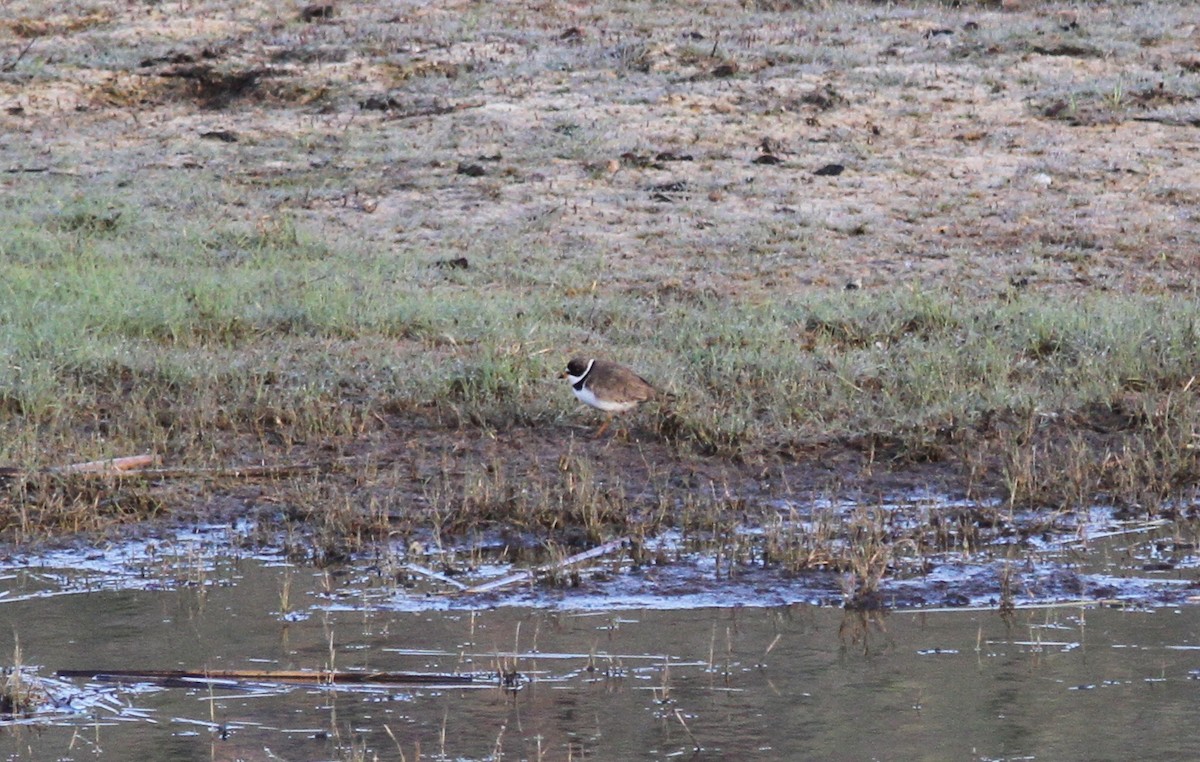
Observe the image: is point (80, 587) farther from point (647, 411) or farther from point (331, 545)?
point (647, 411)

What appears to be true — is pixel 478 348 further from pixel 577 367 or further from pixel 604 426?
pixel 577 367

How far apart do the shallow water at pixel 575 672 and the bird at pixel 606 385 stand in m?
1.75

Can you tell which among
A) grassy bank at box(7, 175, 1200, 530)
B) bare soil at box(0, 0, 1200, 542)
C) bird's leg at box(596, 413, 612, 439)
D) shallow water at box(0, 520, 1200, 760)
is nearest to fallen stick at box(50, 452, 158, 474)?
grassy bank at box(7, 175, 1200, 530)

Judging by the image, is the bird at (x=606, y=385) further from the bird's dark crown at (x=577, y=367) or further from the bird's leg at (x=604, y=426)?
the bird's leg at (x=604, y=426)

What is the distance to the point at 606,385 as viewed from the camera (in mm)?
8242

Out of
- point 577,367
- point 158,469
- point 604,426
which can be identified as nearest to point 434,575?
point 158,469

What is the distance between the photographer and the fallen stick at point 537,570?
254 inches

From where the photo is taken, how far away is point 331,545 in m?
6.98

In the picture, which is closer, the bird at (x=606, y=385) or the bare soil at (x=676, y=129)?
the bird at (x=606, y=385)

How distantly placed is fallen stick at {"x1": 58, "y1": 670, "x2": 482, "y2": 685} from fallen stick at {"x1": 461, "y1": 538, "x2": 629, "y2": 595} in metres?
0.96

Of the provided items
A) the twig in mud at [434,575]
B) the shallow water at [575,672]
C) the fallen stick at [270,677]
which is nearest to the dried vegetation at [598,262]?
the twig in mud at [434,575]

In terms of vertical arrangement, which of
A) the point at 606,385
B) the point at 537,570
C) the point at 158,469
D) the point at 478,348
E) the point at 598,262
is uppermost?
the point at 606,385

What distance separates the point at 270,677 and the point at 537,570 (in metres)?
1.41

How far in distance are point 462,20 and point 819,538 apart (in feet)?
38.7
